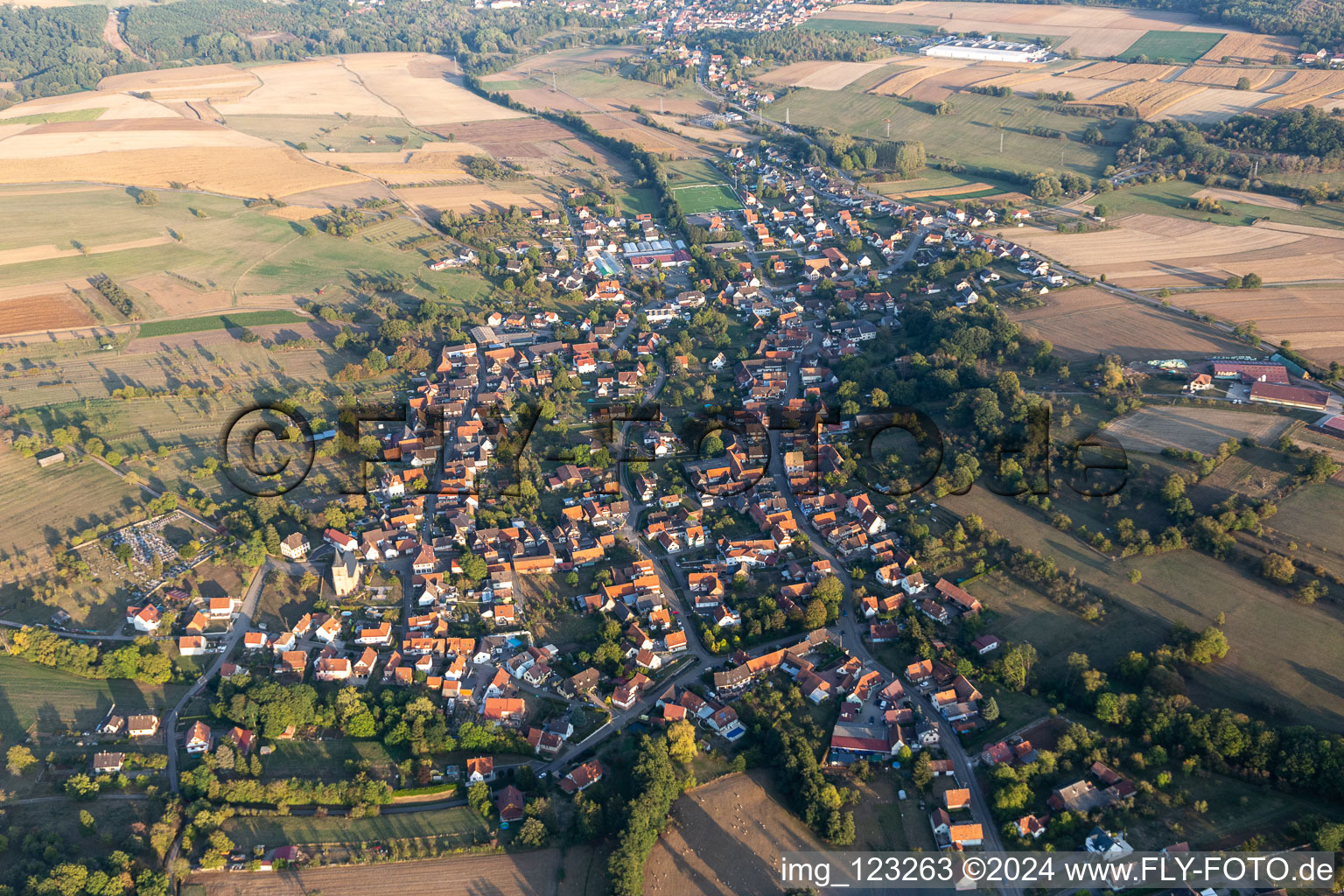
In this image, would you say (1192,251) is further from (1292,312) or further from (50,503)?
(50,503)

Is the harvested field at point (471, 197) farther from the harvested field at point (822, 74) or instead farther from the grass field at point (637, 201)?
the harvested field at point (822, 74)

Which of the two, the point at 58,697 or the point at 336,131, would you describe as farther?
the point at 336,131

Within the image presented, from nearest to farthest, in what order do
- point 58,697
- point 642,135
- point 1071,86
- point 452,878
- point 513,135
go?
point 452,878
point 58,697
point 642,135
point 1071,86
point 513,135

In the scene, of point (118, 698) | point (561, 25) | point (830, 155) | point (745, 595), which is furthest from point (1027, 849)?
point (561, 25)

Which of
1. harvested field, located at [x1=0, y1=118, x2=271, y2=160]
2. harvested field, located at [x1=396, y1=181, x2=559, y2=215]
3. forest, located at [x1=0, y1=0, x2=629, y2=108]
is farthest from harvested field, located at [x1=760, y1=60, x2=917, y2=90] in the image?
harvested field, located at [x1=0, y1=118, x2=271, y2=160]

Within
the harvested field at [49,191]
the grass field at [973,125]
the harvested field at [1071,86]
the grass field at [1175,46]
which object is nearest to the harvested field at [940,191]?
the grass field at [973,125]

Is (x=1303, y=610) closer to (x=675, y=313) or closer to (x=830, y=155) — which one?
(x=675, y=313)

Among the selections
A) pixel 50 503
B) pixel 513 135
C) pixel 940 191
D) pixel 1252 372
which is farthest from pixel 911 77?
pixel 50 503
